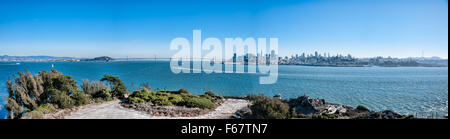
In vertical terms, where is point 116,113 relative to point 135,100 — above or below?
below

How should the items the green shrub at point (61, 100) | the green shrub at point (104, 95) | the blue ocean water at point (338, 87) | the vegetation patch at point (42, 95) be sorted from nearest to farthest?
the vegetation patch at point (42, 95), the green shrub at point (61, 100), the green shrub at point (104, 95), the blue ocean water at point (338, 87)

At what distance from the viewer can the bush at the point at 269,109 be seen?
6.84 metres

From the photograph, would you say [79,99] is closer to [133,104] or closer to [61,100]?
[61,100]

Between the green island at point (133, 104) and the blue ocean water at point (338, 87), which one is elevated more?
the green island at point (133, 104)

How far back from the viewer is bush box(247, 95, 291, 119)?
6.84m

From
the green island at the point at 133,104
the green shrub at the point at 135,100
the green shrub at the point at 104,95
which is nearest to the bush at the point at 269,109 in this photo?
the green island at the point at 133,104

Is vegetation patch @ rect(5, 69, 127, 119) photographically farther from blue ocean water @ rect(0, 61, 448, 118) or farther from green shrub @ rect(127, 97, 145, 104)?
green shrub @ rect(127, 97, 145, 104)

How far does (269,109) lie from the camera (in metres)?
7.03

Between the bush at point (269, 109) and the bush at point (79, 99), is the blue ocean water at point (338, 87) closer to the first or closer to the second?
the bush at point (79, 99)

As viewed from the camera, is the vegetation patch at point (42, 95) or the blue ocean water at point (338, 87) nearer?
the vegetation patch at point (42, 95)

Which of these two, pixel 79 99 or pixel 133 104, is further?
pixel 133 104

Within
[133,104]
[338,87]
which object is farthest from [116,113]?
[338,87]
